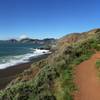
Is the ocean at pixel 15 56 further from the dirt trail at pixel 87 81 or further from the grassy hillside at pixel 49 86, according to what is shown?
the dirt trail at pixel 87 81

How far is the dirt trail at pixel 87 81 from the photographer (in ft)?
29.5

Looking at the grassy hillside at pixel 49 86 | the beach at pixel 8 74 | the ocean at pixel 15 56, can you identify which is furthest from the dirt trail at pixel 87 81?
the ocean at pixel 15 56

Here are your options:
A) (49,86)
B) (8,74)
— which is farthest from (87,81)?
(8,74)

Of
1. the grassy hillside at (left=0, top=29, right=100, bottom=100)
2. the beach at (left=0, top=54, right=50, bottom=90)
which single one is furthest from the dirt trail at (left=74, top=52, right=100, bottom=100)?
the beach at (left=0, top=54, right=50, bottom=90)

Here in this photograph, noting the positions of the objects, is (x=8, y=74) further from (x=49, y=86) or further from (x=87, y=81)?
(x=87, y=81)

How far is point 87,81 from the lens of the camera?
10.3 m

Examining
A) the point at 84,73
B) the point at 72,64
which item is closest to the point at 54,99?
the point at 84,73

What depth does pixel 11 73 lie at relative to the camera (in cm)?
2727

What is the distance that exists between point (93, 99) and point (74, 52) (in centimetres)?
622

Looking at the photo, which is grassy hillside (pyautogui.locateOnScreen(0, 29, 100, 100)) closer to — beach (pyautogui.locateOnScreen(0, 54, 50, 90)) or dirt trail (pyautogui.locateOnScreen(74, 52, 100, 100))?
dirt trail (pyautogui.locateOnScreen(74, 52, 100, 100))

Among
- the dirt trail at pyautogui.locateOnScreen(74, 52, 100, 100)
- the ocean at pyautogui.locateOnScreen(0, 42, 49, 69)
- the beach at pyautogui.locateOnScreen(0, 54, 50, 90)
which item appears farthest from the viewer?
the ocean at pyautogui.locateOnScreen(0, 42, 49, 69)

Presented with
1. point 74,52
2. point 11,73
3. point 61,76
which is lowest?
point 11,73

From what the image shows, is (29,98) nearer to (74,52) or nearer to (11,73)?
(74,52)

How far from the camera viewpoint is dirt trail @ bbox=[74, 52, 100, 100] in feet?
29.5
